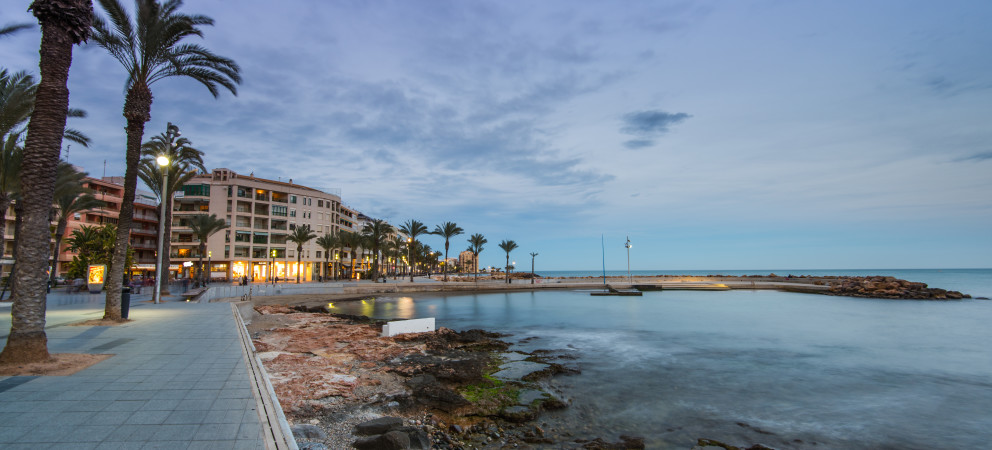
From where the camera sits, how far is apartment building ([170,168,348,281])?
7031 centimetres

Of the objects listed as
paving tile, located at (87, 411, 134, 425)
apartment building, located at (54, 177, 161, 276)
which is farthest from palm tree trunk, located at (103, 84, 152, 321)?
apartment building, located at (54, 177, 161, 276)

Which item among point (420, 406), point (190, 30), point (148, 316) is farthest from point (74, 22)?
point (148, 316)

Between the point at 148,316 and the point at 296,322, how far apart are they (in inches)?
316

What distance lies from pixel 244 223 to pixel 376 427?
75062 mm

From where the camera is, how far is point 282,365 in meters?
13.5

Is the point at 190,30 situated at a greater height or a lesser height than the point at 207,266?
greater

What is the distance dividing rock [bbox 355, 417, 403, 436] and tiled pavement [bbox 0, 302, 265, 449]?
2235 millimetres

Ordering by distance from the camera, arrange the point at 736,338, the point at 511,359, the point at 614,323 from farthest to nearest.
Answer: the point at 614,323
the point at 736,338
the point at 511,359

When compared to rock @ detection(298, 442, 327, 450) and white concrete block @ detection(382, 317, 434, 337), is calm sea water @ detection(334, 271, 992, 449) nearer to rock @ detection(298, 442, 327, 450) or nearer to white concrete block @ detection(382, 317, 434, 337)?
white concrete block @ detection(382, 317, 434, 337)

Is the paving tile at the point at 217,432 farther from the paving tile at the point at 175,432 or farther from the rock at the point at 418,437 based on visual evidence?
the rock at the point at 418,437

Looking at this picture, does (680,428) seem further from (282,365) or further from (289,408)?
(282,365)

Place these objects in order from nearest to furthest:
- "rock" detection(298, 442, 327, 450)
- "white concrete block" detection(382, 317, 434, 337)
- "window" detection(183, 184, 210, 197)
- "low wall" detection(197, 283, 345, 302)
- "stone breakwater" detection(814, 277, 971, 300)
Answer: "rock" detection(298, 442, 327, 450) < "white concrete block" detection(382, 317, 434, 337) < "low wall" detection(197, 283, 345, 302) < "stone breakwater" detection(814, 277, 971, 300) < "window" detection(183, 184, 210, 197)

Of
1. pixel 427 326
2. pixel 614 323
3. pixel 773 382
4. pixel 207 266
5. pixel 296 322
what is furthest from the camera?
pixel 207 266

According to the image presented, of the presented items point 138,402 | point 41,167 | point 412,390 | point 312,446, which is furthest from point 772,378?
point 41,167
